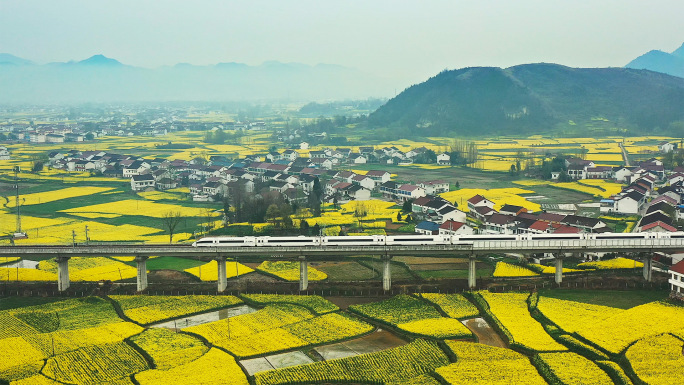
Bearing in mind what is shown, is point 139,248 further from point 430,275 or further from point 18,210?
point 18,210

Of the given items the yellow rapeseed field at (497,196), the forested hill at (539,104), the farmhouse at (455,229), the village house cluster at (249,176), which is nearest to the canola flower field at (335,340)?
the farmhouse at (455,229)

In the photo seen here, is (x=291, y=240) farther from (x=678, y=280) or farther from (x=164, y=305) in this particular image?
(x=678, y=280)

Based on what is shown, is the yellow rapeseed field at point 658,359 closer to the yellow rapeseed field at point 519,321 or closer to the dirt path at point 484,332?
the yellow rapeseed field at point 519,321

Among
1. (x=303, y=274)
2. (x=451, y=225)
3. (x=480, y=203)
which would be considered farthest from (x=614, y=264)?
(x=303, y=274)

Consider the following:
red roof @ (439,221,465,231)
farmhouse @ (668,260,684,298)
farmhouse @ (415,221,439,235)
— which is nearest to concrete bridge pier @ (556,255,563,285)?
farmhouse @ (668,260,684,298)

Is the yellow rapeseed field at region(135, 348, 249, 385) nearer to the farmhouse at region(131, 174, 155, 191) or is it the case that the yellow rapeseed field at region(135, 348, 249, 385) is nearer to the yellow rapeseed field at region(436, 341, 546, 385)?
the yellow rapeseed field at region(436, 341, 546, 385)

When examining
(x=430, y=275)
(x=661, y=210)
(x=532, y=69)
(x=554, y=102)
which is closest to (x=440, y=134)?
(x=554, y=102)
